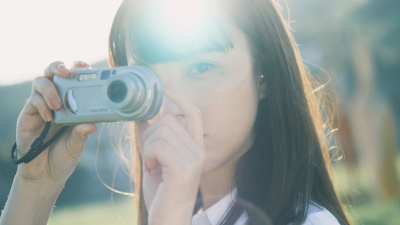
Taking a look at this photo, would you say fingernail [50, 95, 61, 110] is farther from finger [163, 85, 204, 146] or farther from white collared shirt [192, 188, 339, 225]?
white collared shirt [192, 188, 339, 225]

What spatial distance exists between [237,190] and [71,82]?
123 cm

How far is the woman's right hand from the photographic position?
2016mm

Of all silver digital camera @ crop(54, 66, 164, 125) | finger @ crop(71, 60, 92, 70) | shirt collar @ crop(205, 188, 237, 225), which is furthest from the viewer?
shirt collar @ crop(205, 188, 237, 225)

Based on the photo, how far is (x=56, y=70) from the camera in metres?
1.96

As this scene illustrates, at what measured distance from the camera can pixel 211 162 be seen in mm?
2055

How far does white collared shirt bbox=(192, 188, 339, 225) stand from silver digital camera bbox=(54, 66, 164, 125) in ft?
2.99

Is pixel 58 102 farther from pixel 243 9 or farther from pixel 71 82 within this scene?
pixel 243 9

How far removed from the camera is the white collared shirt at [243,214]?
1726mm

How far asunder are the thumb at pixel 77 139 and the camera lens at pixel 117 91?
50 cm

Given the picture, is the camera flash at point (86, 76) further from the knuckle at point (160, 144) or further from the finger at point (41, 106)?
the knuckle at point (160, 144)

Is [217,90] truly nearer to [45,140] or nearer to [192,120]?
[192,120]

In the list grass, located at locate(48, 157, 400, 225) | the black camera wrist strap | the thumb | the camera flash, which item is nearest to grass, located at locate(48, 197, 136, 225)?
grass, located at locate(48, 157, 400, 225)

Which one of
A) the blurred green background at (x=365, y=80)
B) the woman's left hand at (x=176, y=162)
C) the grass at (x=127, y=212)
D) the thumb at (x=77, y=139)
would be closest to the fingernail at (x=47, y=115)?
the thumb at (x=77, y=139)

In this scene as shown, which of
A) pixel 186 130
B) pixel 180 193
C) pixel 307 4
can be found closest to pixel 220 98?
pixel 186 130
